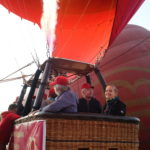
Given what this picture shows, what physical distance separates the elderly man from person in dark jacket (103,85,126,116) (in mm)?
557

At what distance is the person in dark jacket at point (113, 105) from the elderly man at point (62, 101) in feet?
1.83

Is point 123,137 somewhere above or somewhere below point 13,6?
below

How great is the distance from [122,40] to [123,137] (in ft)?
20.2

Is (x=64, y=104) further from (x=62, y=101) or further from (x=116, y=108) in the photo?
(x=116, y=108)

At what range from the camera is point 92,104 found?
171 inches

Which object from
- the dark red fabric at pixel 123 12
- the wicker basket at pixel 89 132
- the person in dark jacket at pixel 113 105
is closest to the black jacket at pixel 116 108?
the person in dark jacket at pixel 113 105

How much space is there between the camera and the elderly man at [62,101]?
122 inches

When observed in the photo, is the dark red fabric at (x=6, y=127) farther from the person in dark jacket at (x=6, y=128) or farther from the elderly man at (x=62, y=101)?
the elderly man at (x=62, y=101)

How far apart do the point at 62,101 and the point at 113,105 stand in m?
0.74

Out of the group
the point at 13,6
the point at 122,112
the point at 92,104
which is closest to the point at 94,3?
the point at 13,6

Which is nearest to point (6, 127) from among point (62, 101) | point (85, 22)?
point (62, 101)

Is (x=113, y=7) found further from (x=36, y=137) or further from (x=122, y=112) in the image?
(x=36, y=137)

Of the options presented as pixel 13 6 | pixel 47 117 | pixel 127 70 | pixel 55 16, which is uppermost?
pixel 13 6

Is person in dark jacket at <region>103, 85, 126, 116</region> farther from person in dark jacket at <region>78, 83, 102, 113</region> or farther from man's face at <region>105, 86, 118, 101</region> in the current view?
person in dark jacket at <region>78, 83, 102, 113</region>
